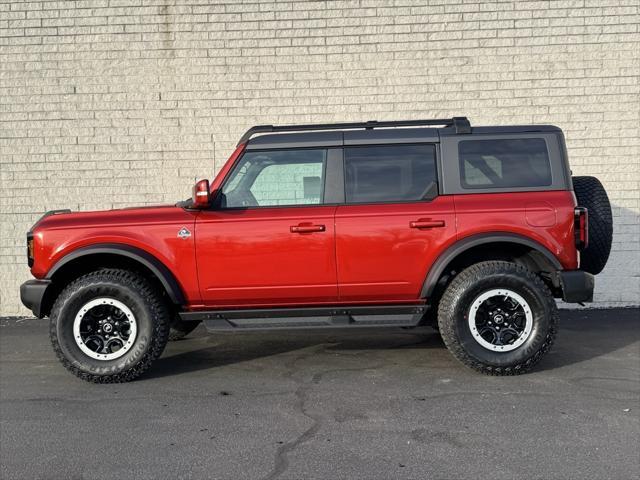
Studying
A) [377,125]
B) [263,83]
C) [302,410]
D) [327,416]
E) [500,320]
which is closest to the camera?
[327,416]

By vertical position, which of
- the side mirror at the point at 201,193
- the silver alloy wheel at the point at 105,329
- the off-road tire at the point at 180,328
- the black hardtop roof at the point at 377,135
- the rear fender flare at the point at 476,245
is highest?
the black hardtop roof at the point at 377,135

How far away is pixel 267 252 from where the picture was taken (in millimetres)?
4742

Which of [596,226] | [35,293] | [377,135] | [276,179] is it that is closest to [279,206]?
[276,179]

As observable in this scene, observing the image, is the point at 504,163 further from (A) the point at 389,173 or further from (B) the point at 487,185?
(A) the point at 389,173

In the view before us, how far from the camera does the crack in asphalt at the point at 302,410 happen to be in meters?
3.26

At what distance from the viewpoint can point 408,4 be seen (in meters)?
7.72

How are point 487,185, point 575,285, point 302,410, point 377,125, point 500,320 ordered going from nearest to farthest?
point 302,410, point 575,285, point 500,320, point 487,185, point 377,125

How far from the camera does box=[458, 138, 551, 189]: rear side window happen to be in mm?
4855

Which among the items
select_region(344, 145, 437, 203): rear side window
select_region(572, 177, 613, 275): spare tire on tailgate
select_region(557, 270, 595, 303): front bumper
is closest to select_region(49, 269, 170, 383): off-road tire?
select_region(344, 145, 437, 203): rear side window

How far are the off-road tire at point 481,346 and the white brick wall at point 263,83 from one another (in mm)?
3615

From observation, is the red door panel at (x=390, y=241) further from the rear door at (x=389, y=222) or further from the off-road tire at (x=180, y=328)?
the off-road tire at (x=180, y=328)

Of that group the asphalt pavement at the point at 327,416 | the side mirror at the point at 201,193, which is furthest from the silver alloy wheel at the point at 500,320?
the side mirror at the point at 201,193

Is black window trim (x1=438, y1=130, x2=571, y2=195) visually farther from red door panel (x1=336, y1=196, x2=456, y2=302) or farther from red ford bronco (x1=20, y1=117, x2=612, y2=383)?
red door panel (x1=336, y1=196, x2=456, y2=302)

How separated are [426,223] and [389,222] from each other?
30 centimetres
